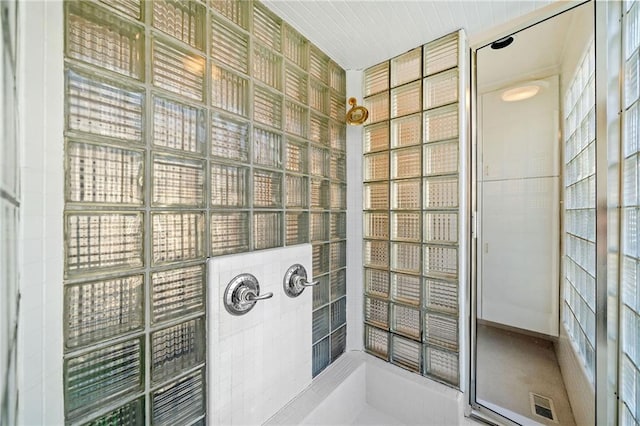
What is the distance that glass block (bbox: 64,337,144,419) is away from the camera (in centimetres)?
70

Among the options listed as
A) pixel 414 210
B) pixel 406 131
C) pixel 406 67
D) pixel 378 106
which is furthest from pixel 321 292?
pixel 406 67

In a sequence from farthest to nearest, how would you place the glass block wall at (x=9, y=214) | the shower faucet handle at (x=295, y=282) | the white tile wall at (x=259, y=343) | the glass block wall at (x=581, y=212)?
1. the shower faucet handle at (x=295, y=282)
2. the glass block wall at (x=581, y=212)
3. the white tile wall at (x=259, y=343)
4. the glass block wall at (x=9, y=214)

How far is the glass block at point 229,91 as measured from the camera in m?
1.02

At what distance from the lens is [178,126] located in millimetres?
916

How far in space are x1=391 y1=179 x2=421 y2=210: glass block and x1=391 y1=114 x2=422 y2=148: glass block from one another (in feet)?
0.74

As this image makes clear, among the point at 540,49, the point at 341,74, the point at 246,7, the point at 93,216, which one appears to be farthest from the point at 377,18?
the point at 93,216

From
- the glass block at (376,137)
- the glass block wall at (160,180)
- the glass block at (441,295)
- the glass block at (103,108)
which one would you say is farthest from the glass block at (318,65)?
the glass block at (441,295)

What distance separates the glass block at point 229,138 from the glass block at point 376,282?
1051 mm

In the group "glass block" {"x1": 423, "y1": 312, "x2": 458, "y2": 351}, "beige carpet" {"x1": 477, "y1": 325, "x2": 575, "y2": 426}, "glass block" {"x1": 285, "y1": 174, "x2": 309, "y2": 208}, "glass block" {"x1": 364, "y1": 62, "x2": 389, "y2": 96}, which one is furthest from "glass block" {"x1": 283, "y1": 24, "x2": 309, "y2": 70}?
"beige carpet" {"x1": 477, "y1": 325, "x2": 575, "y2": 426}

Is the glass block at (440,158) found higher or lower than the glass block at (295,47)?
lower

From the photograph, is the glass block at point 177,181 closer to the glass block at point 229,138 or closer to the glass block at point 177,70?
the glass block at point 229,138

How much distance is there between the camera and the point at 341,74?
171cm

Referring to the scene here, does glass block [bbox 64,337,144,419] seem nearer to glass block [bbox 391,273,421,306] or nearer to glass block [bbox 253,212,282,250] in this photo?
glass block [bbox 253,212,282,250]

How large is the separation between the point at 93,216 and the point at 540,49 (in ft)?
7.54
